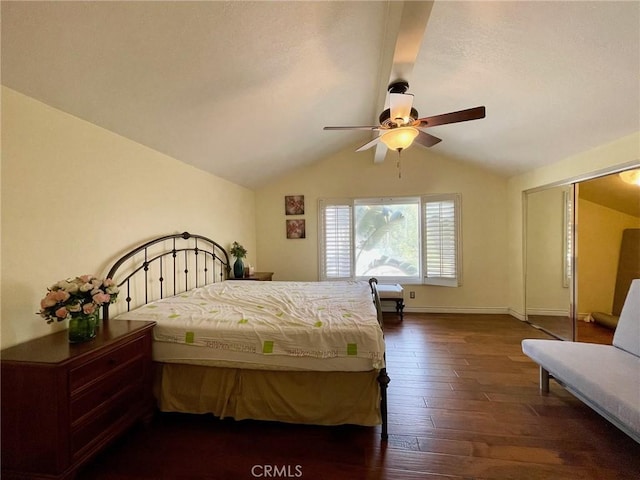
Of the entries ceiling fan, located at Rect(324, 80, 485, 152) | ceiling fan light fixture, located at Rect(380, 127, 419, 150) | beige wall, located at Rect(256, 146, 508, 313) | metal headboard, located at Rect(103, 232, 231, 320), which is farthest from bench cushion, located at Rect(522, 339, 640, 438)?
metal headboard, located at Rect(103, 232, 231, 320)

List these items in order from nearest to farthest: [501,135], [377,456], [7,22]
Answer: [7,22] < [377,456] < [501,135]

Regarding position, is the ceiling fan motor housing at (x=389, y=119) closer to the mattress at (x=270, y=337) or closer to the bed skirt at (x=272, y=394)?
the mattress at (x=270, y=337)

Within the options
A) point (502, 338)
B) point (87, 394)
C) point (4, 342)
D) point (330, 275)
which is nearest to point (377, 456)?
→ point (87, 394)

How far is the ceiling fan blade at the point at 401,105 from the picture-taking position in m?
1.99

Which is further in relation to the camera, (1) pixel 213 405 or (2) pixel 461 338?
(2) pixel 461 338

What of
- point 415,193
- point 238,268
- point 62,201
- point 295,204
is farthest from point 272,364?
point 415,193

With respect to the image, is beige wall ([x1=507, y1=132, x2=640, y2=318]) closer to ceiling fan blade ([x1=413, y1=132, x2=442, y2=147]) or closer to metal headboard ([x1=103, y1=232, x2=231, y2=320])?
ceiling fan blade ([x1=413, y1=132, x2=442, y2=147])

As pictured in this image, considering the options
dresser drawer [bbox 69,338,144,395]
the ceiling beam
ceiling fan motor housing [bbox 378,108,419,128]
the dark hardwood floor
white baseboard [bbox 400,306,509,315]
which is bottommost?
the dark hardwood floor

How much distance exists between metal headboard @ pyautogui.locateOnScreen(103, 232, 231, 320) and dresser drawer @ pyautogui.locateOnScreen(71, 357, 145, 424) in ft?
1.75

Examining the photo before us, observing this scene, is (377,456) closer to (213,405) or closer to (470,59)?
(213,405)

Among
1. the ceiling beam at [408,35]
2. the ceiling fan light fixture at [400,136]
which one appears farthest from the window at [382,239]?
the ceiling beam at [408,35]

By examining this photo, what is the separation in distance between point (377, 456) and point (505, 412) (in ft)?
3.74

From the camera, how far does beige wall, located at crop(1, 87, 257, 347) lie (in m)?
1.64

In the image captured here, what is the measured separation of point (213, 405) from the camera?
2.02 meters
